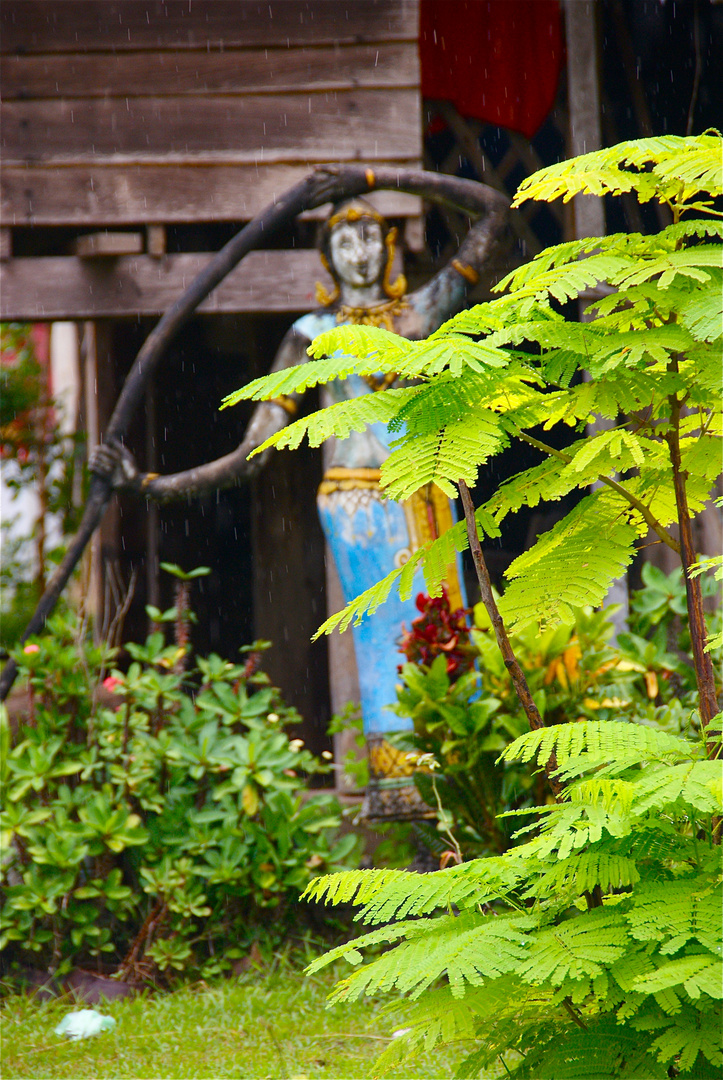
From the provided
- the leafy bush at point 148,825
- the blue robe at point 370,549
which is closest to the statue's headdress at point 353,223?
the blue robe at point 370,549

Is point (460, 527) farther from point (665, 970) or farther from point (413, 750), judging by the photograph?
point (413, 750)

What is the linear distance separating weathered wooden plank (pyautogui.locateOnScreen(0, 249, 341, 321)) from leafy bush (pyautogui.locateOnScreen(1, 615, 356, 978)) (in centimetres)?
161

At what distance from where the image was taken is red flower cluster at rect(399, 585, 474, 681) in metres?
4.07

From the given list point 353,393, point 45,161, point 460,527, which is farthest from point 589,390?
point 45,161

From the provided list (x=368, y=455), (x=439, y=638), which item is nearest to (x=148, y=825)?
(x=439, y=638)

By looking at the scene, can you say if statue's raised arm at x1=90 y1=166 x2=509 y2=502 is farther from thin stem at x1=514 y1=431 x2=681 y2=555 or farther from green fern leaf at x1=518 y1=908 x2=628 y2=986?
green fern leaf at x1=518 y1=908 x2=628 y2=986

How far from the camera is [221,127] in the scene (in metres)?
5.04

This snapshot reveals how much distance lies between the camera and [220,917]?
160 inches

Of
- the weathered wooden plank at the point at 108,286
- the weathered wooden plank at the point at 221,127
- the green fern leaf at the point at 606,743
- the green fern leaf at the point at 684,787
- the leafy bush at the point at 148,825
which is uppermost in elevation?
the weathered wooden plank at the point at 221,127

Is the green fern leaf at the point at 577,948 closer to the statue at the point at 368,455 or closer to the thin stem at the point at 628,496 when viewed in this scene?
the thin stem at the point at 628,496

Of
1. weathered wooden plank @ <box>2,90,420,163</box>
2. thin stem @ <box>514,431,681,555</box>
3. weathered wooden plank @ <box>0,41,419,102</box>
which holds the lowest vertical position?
thin stem @ <box>514,431,681,555</box>

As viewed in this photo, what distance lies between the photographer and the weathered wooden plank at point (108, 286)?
492 centimetres

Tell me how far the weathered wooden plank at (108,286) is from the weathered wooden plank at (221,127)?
516mm

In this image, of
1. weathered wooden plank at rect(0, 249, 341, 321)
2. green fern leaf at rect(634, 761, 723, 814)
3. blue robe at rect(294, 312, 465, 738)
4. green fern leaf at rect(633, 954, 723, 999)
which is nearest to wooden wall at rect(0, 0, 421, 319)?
weathered wooden plank at rect(0, 249, 341, 321)
